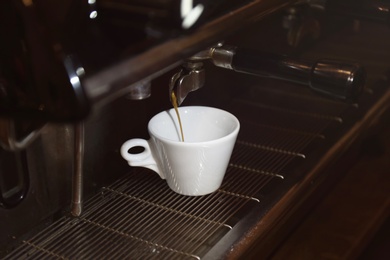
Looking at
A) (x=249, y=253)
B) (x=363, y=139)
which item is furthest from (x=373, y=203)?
(x=249, y=253)

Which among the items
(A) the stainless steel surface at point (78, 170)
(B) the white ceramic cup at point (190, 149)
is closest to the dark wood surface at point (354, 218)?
(B) the white ceramic cup at point (190, 149)

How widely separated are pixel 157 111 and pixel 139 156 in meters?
0.12

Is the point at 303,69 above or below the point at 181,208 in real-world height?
above

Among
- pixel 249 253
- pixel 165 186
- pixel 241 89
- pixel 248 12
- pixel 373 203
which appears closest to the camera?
pixel 248 12

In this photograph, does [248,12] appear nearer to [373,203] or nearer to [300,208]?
[300,208]

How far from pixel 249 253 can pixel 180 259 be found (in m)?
0.08

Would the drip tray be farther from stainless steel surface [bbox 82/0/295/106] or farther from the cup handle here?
stainless steel surface [bbox 82/0/295/106]

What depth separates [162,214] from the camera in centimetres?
71

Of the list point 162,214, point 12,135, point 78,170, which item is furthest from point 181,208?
point 12,135

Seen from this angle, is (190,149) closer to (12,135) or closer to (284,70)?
(284,70)

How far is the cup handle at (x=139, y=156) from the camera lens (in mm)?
728

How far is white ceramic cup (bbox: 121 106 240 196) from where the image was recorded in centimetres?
70

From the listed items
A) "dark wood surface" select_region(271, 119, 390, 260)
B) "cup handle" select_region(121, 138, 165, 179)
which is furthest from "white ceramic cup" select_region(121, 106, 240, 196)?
"dark wood surface" select_region(271, 119, 390, 260)

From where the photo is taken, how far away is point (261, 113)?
0.98 metres
